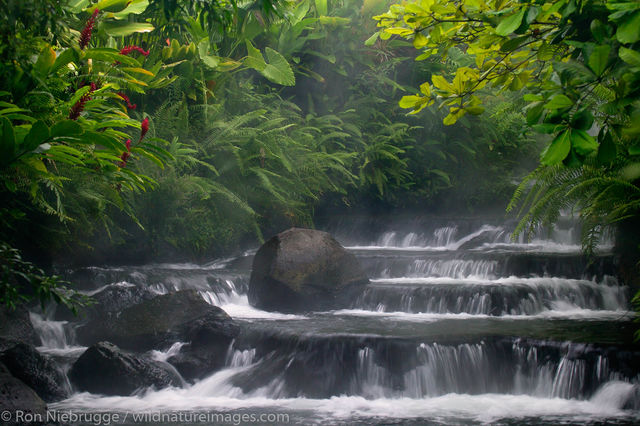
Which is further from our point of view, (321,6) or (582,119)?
(321,6)

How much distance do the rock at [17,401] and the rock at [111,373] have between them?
99cm

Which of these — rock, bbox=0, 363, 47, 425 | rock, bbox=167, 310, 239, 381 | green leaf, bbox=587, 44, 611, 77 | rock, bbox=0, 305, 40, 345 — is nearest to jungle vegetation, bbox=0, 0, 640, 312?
green leaf, bbox=587, 44, 611, 77

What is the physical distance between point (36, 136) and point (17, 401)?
225 centimetres

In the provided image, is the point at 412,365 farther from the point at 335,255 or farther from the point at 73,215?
the point at 73,215

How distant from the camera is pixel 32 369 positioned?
4449 millimetres

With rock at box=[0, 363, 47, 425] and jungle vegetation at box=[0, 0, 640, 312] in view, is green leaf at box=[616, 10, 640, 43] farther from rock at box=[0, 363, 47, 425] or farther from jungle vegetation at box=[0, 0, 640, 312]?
rock at box=[0, 363, 47, 425]

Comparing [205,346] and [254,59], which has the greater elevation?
[254,59]

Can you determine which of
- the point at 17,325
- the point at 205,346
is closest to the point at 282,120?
the point at 205,346

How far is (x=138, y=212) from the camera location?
25.7ft

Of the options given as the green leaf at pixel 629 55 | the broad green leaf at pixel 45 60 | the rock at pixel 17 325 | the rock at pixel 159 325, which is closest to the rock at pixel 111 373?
the rock at pixel 159 325

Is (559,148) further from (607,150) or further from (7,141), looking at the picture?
(7,141)

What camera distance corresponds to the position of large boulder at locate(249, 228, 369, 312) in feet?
22.6

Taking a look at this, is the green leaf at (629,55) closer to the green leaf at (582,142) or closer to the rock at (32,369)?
the green leaf at (582,142)

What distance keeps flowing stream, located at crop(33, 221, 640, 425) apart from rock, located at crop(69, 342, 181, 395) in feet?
0.34
